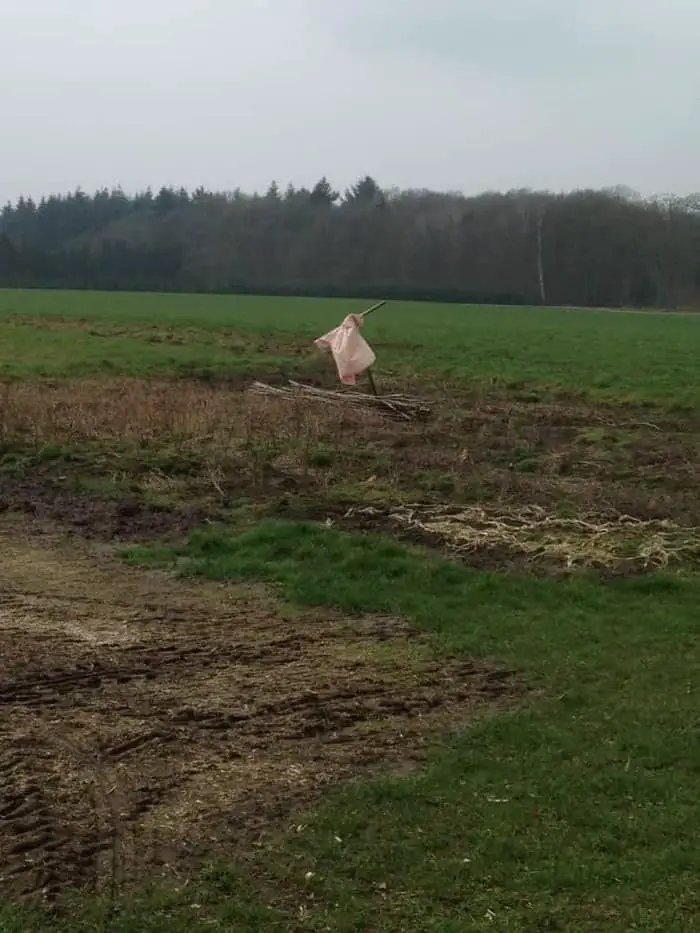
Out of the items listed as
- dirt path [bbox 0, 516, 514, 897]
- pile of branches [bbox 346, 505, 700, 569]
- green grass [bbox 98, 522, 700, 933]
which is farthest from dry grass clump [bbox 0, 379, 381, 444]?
green grass [bbox 98, 522, 700, 933]

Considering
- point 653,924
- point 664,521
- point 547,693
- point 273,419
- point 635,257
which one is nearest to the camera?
point 653,924

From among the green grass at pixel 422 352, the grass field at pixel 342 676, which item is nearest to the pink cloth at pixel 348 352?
the grass field at pixel 342 676

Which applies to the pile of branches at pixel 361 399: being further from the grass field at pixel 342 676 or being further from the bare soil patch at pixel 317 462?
the grass field at pixel 342 676

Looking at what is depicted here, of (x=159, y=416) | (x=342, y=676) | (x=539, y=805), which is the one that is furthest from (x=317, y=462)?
(x=539, y=805)

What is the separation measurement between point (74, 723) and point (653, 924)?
311 cm

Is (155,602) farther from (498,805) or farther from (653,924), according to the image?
(653,924)

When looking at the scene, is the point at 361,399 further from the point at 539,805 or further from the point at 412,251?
the point at 412,251

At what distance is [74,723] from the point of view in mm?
5395

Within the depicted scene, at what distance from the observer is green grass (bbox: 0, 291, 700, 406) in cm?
2147

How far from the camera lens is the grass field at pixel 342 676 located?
397cm

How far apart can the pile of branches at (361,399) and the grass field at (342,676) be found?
1.61 meters

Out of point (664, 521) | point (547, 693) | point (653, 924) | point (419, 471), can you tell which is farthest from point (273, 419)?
point (653, 924)

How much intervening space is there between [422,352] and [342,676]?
2313 cm

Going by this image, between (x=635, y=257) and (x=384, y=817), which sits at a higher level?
(x=635, y=257)
